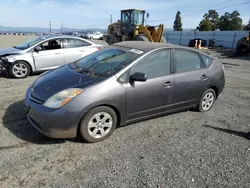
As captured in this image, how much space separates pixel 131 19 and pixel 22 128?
14322 millimetres

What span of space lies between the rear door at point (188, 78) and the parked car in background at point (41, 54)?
15.7ft

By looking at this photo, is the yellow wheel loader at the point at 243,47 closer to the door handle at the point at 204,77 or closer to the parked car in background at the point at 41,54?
the parked car in background at the point at 41,54

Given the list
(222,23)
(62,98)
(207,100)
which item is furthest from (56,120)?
(222,23)

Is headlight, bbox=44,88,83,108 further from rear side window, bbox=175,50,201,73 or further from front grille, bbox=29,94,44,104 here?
rear side window, bbox=175,50,201,73

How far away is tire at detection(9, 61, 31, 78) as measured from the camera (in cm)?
713

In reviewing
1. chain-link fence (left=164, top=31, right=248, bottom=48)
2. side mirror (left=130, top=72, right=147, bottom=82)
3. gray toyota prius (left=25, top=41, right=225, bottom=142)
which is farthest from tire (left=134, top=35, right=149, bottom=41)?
chain-link fence (left=164, top=31, right=248, bottom=48)

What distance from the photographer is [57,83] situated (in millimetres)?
3484

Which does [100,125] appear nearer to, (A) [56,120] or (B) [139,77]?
(A) [56,120]

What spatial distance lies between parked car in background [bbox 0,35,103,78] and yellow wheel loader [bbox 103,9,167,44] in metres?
6.97

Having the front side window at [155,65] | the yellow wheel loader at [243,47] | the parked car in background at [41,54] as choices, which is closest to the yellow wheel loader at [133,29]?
the yellow wheel loader at [243,47]

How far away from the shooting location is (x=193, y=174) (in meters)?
2.82

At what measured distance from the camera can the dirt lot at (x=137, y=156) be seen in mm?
2664

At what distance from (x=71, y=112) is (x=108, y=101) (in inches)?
23.0

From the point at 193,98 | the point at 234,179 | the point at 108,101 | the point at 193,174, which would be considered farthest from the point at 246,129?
the point at 108,101
